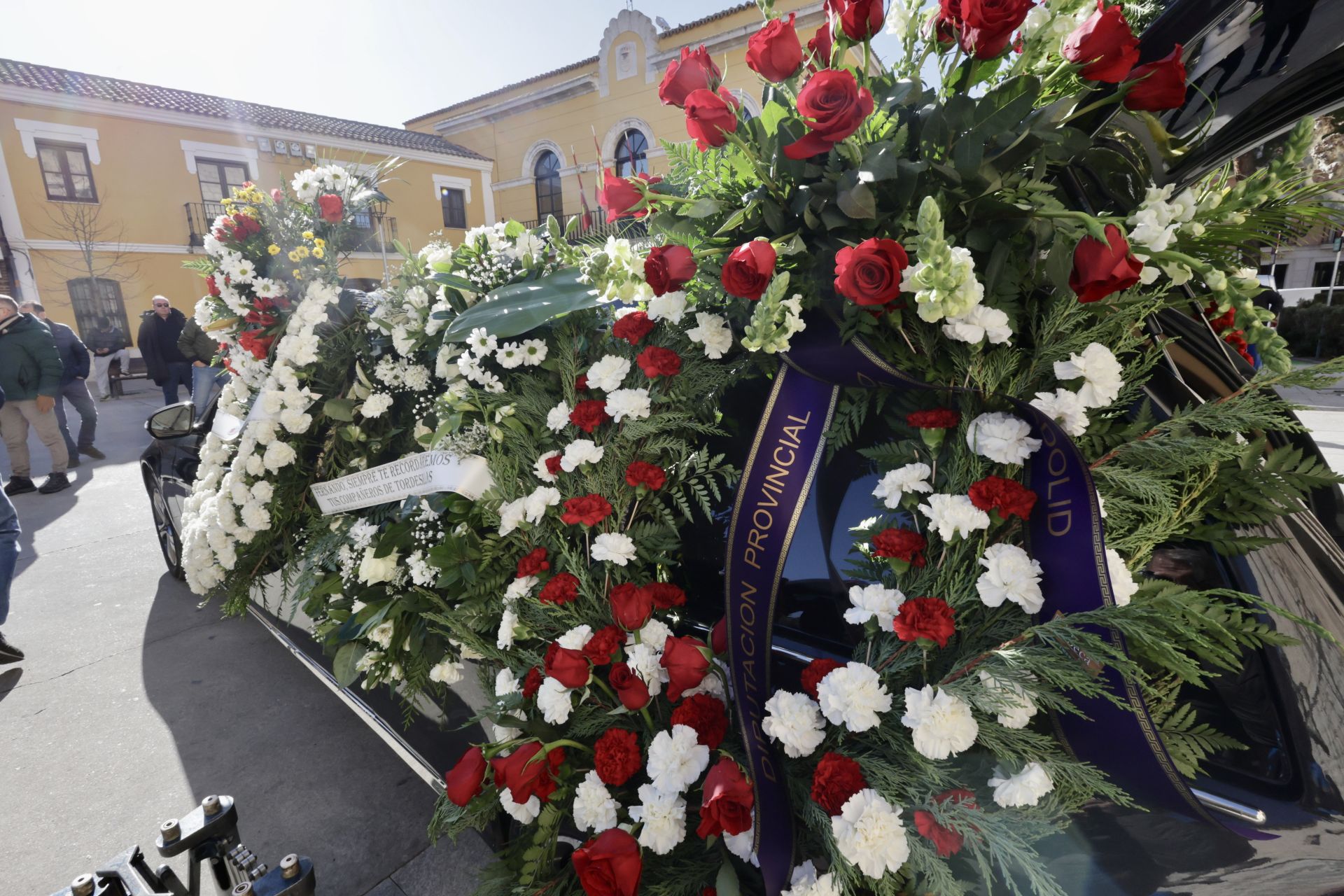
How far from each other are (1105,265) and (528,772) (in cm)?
130

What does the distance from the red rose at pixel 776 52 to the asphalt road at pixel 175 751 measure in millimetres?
2339

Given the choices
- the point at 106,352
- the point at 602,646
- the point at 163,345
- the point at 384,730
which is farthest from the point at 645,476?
the point at 106,352

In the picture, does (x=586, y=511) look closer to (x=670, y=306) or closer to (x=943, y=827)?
(x=670, y=306)

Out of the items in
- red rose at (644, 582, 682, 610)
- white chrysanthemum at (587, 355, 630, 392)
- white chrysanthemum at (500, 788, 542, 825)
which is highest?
white chrysanthemum at (587, 355, 630, 392)

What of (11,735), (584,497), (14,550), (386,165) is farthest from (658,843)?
(14,550)

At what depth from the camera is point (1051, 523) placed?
1.08m

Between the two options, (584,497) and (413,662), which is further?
(413,662)

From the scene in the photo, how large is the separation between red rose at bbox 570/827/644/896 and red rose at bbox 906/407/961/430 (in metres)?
0.89

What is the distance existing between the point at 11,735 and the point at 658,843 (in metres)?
3.32

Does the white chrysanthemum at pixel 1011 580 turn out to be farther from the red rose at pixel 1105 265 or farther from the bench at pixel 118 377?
the bench at pixel 118 377

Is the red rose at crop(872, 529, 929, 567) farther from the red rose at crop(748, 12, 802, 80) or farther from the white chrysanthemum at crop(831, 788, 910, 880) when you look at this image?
the red rose at crop(748, 12, 802, 80)

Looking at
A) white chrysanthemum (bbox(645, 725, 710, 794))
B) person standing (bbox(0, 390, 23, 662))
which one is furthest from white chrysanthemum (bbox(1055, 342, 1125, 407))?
person standing (bbox(0, 390, 23, 662))

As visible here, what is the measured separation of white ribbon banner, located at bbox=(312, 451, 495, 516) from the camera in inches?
71.0

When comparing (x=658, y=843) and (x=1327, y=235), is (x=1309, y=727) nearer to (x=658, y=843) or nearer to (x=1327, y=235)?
(x=1327, y=235)
